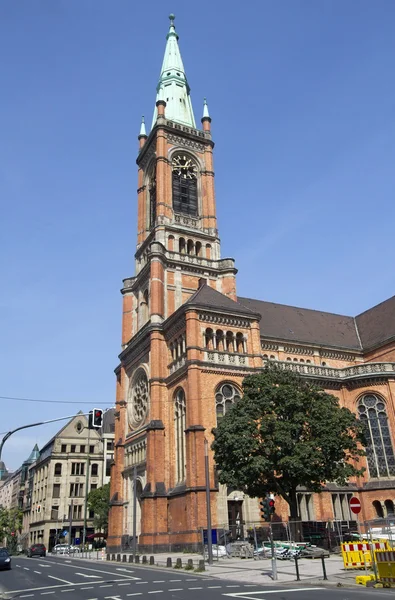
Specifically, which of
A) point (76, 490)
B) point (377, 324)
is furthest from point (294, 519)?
point (76, 490)

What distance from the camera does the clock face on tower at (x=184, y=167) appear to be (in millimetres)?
55584

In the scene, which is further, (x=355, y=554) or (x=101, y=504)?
(x=101, y=504)

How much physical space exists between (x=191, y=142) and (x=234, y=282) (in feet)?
61.0

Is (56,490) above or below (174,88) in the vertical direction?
below

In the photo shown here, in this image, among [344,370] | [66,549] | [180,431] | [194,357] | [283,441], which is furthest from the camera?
[66,549]

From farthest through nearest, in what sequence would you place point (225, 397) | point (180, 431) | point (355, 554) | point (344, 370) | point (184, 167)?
point (184, 167), point (344, 370), point (180, 431), point (225, 397), point (355, 554)

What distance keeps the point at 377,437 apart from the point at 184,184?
103 feet

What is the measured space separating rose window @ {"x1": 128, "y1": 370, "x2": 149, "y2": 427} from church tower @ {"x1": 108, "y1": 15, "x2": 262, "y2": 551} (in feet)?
0.30

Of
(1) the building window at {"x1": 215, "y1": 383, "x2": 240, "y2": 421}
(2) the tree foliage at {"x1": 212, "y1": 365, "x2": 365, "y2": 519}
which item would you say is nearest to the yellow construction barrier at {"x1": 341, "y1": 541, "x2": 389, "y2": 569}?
(2) the tree foliage at {"x1": 212, "y1": 365, "x2": 365, "y2": 519}

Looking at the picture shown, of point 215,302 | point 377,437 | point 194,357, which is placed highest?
point 215,302

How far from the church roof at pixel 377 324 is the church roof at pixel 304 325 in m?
0.92

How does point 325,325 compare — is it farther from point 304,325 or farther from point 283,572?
point 283,572

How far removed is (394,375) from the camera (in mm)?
42656

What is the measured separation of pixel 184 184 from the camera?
181 feet
